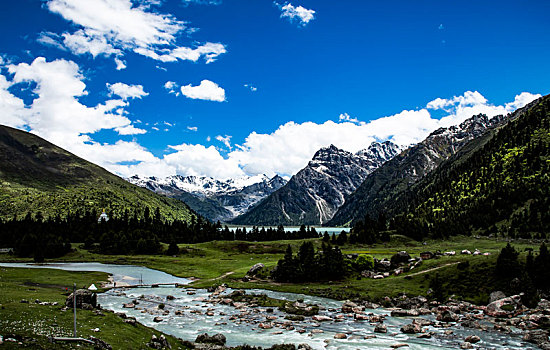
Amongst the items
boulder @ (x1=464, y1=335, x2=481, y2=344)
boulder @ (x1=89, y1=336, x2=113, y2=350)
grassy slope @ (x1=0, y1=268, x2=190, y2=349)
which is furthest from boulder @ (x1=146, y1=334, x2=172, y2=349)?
boulder @ (x1=464, y1=335, x2=481, y2=344)

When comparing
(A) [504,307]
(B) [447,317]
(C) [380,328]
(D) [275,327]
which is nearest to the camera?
(C) [380,328]

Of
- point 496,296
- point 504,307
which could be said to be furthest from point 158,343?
point 496,296

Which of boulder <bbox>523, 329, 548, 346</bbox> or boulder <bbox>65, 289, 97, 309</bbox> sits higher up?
boulder <bbox>65, 289, 97, 309</bbox>

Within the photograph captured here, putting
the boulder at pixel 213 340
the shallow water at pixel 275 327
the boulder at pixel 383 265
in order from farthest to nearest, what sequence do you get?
the boulder at pixel 383 265
the shallow water at pixel 275 327
the boulder at pixel 213 340

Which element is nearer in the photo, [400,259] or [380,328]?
[380,328]

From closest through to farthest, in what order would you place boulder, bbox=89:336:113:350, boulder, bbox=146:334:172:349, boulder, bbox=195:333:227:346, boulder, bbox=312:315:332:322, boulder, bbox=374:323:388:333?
1. boulder, bbox=89:336:113:350
2. boulder, bbox=146:334:172:349
3. boulder, bbox=195:333:227:346
4. boulder, bbox=374:323:388:333
5. boulder, bbox=312:315:332:322

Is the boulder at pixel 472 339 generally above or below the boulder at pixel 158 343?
below

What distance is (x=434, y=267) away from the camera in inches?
3691

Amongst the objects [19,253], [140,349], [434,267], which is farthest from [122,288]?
[19,253]

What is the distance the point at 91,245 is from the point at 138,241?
25479 millimetres

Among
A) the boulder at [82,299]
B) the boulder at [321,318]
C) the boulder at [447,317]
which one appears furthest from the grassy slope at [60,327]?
the boulder at [447,317]

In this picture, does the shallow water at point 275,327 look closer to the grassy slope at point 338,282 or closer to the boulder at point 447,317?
the boulder at point 447,317

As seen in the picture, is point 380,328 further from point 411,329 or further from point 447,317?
point 447,317

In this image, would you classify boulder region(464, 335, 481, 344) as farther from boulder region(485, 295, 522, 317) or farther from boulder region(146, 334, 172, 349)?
boulder region(146, 334, 172, 349)
